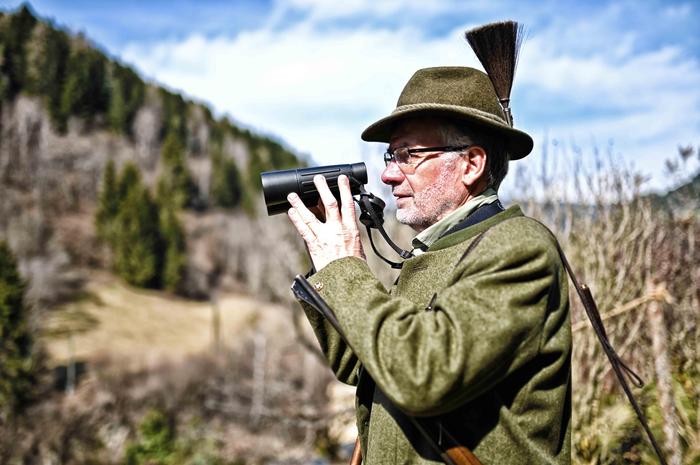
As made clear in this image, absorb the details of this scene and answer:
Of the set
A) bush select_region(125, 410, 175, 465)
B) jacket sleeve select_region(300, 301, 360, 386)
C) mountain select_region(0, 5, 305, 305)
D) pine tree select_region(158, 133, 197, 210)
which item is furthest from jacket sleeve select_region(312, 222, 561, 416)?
pine tree select_region(158, 133, 197, 210)

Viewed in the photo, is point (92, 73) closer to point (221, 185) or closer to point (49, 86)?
point (49, 86)

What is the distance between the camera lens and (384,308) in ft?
4.77

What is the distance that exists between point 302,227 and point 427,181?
1.35 feet

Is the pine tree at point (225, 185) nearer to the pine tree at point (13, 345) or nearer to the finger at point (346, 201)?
the pine tree at point (13, 345)

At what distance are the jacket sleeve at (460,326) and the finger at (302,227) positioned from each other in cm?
21

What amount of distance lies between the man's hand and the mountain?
38.1m

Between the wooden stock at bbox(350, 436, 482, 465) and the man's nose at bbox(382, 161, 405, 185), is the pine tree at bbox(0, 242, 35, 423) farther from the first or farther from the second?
the wooden stock at bbox(350, 436, 482, 465)

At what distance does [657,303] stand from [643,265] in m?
1.16

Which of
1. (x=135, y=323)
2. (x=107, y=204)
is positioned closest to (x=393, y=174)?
(x=135, y=323)

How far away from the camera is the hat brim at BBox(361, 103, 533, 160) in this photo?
5.69 feet

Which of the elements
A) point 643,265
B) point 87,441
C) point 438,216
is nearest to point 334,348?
point 438,216

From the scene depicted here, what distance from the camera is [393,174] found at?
1906mm

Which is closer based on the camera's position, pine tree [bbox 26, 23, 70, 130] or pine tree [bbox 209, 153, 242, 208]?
pine tree [bbox 26, 23, 70, 130]

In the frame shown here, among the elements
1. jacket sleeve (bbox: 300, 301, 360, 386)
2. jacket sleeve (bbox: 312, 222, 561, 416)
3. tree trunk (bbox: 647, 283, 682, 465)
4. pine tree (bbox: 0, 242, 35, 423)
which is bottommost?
pine tree (bbox: 0, 242, 35, 423)
